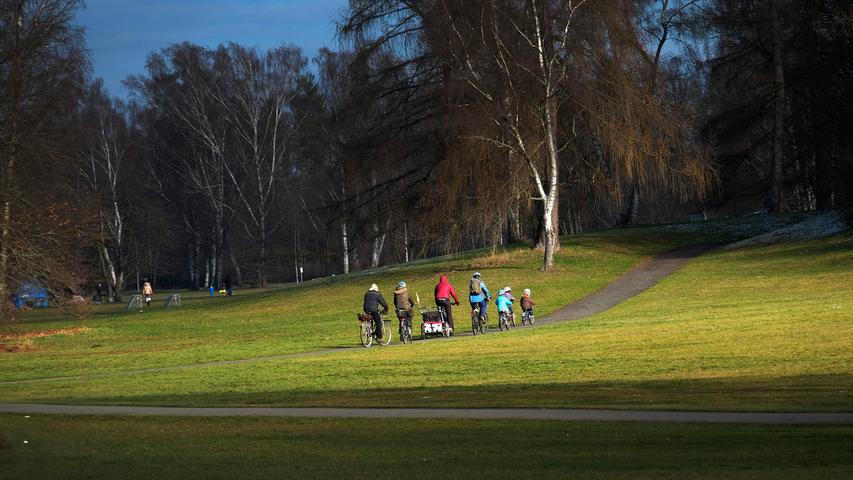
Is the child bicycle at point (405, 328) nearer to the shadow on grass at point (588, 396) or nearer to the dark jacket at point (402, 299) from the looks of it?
the dark jacket at point (402, 299)

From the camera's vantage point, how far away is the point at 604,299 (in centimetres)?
4169

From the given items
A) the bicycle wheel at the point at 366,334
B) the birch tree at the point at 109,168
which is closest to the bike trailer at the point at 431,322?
the bicycle wheel at the point at 366,334

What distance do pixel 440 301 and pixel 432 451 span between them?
21368mm

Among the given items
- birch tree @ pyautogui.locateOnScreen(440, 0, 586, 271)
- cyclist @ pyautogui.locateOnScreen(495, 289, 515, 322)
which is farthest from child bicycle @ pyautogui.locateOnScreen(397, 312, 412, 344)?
birch tree @ pyautogui.locateOnScreen(440, 0, 586, 271)

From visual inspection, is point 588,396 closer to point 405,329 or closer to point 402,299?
point 402,299

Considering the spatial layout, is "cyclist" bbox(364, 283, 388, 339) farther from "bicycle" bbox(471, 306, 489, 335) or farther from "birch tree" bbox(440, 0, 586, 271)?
"birch tree" bbox(440, 0, 586, 271)

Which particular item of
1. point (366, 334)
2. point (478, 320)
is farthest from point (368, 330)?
point (478, 320)

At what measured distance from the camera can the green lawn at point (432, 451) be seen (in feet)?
35.9

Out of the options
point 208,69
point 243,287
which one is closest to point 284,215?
point 243,287

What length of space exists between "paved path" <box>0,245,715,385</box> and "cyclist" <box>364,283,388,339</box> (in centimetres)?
96

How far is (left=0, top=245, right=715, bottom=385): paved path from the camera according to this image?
28.1 m

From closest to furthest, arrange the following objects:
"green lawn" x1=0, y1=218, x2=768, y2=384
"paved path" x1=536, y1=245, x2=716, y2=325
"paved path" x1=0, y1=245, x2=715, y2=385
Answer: "paved path" x1=0, y1=245, x2=715, y2=385 < "green lawn" x1=0, y1=218, x2=768, y2=384 < "paved path" x1=536, y1=245, x2=716, y2=325

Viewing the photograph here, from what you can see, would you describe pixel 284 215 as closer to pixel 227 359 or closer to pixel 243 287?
pixel 243 287

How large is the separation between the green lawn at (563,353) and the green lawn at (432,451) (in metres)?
2.35
